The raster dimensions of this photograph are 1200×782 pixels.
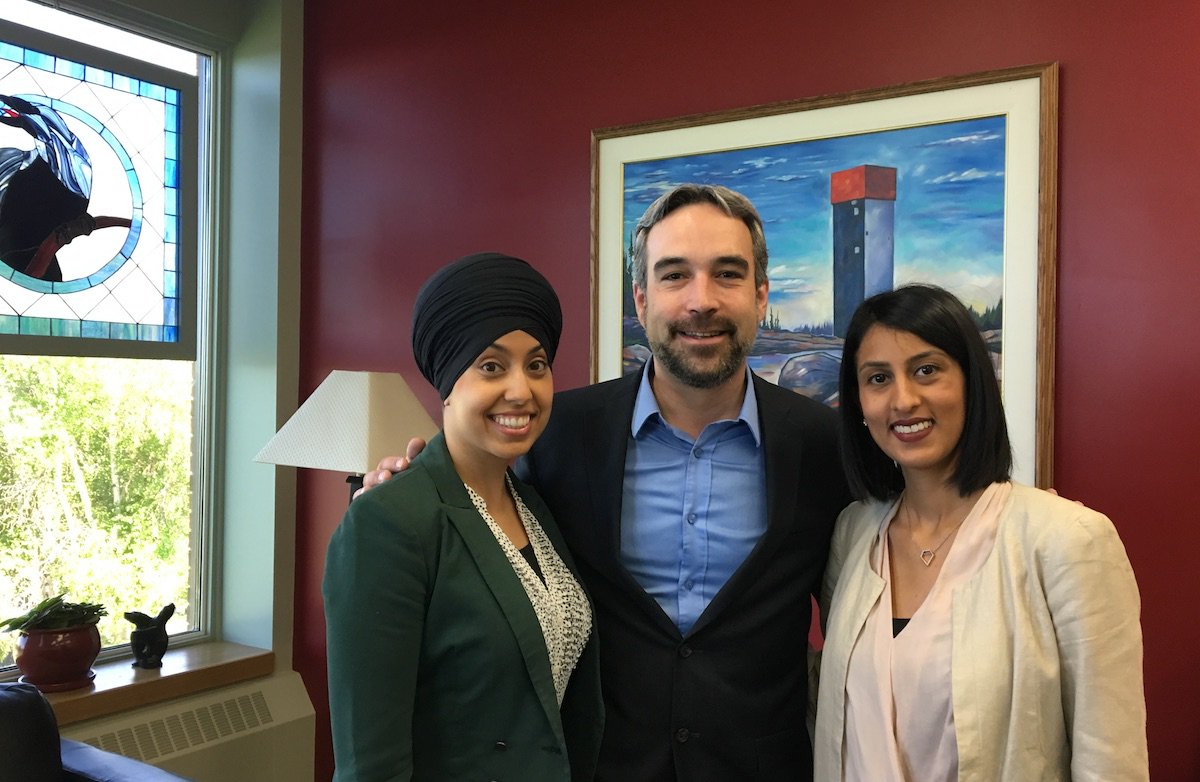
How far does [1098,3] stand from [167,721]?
11.9 ft

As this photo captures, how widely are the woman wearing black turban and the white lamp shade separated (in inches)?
61.0

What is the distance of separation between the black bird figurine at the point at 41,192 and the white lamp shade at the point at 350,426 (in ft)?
3.88

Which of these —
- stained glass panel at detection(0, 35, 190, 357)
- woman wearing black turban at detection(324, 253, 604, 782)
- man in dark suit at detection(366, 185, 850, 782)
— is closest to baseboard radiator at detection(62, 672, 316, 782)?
stained glass panel at detection(0, 35, 190, 357)

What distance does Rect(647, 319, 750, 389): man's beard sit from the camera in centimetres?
180

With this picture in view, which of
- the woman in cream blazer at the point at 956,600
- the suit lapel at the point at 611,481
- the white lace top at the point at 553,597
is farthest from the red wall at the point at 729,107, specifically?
the white lace top at the point at 553,597

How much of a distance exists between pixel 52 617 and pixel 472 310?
8.12 ft

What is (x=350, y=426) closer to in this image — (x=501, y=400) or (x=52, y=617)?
(x=52, y=617)

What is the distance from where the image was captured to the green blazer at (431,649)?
136 centimetres

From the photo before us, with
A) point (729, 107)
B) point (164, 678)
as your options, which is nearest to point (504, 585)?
point (729, 107)

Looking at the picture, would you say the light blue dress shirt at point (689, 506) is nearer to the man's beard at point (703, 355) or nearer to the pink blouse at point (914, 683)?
the man's beard at point (703, 355)

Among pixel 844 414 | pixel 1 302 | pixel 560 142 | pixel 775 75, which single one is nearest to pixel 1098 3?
pixel 775 75

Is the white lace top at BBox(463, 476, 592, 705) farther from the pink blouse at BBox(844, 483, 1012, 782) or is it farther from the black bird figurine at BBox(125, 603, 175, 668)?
the black bird figurine at BBox(125, 603, 175, 668)

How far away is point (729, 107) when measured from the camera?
10.1 feet

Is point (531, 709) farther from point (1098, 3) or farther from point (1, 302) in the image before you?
point (1, 302)
